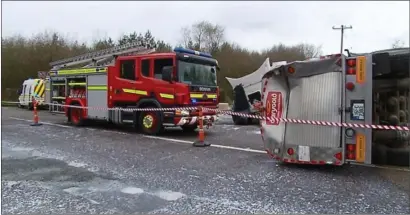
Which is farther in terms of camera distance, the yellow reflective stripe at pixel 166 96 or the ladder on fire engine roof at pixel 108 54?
the ladder on fire engine roof at pixel 108 54

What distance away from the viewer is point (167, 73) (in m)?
10.2

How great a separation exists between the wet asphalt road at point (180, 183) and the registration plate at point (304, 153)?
241 mm

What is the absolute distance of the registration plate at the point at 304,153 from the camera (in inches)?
243

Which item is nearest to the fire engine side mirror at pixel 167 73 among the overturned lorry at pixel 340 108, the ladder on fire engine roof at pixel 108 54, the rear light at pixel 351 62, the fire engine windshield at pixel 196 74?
the fire engine windshield at pixel 196 74

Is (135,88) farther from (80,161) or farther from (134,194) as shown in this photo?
(134,194)

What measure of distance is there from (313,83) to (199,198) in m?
2.77

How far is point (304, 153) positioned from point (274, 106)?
0.97 metres

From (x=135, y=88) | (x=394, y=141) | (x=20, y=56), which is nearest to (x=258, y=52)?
(x=20, y=56)

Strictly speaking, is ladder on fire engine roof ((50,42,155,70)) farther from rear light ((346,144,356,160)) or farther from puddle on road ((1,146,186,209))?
rear light ((346,144,356,160))

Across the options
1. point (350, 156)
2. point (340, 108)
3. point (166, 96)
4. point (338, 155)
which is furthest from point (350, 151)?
point (166, 96)

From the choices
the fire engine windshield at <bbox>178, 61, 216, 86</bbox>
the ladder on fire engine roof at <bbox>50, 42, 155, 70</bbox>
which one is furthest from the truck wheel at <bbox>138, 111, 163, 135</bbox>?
the ladder on fire engine roof at <bbox>50, 42, 155, 70</bbox>

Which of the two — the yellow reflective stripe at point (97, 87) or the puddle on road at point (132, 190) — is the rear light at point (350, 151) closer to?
the puddle on road at point (132, 190)

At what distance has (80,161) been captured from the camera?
23.6 feet

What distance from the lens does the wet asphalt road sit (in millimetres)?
4520
